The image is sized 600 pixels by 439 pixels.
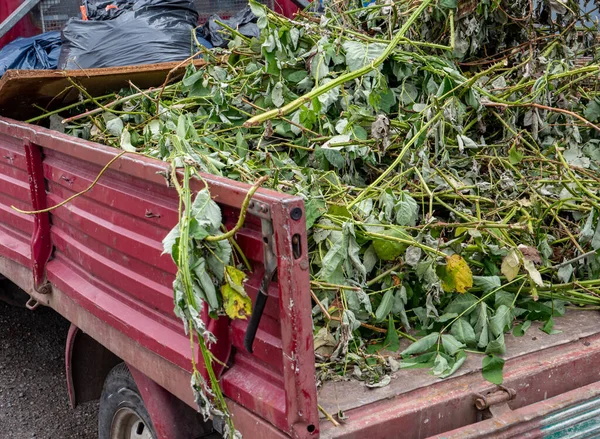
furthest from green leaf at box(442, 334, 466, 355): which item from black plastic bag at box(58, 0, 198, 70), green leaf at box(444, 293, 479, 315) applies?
black plastic bag at box(58, 0, 198, 70)

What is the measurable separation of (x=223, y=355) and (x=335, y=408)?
13.5 inches

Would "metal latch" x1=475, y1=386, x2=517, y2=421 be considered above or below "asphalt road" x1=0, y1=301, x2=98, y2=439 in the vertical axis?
above

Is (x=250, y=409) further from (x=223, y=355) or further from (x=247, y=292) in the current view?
(x=247, y=292)

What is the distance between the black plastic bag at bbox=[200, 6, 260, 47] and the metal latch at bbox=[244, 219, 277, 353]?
2.82 metres

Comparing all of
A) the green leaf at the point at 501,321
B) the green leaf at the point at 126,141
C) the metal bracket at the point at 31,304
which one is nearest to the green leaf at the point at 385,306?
the green leaf at the point at 501,321

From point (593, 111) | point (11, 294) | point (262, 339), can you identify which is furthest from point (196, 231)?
point (11, 294)

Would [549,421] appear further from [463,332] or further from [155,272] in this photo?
[155,272]

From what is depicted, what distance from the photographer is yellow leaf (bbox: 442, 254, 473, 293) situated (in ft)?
7.19

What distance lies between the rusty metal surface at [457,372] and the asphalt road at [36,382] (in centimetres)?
211

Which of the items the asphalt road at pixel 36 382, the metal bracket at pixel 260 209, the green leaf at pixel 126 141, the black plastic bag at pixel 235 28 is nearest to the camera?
the metal bracket at pixel 260 209

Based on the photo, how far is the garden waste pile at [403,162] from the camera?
6.86ft

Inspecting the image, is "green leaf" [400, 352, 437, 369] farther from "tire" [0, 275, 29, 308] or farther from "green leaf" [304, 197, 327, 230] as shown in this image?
"tire" [0, 275, 29, 308]

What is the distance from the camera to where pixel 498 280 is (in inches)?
90.5

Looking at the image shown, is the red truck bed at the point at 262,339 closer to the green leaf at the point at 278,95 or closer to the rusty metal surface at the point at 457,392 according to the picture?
the rusty metal surface at the point at 457,392
